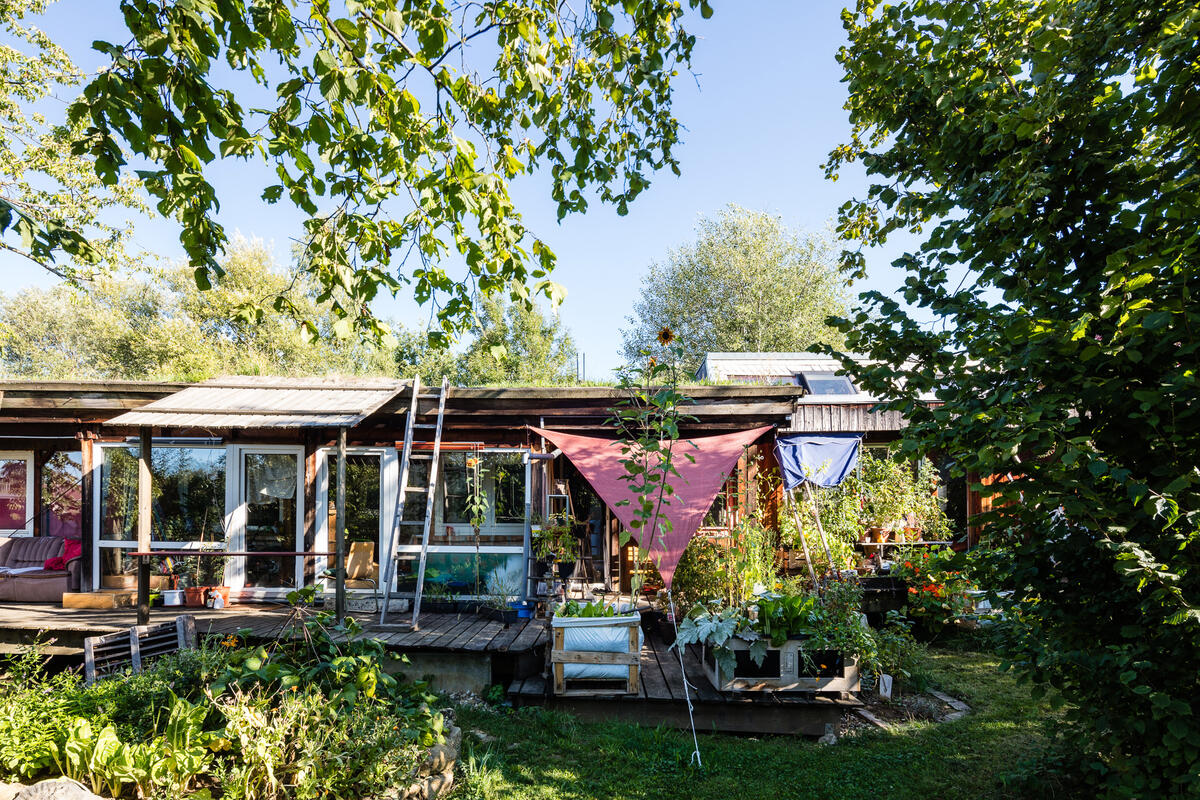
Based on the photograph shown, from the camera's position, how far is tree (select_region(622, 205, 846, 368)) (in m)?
20.0

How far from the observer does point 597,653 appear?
4.56 m

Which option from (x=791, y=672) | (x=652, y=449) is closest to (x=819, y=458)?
(x=791, y=672)

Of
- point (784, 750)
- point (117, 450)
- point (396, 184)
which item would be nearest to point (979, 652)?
point (784, 750)

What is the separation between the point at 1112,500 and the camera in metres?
2.13

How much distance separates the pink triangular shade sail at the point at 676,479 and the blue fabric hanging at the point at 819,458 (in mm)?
2132

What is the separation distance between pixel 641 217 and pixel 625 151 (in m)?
0.41

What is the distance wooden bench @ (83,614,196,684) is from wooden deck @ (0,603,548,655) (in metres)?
0.24

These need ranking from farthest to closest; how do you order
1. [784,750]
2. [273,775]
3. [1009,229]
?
[784,750]
[273,775]
[1009,229]

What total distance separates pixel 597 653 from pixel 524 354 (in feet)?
65.1

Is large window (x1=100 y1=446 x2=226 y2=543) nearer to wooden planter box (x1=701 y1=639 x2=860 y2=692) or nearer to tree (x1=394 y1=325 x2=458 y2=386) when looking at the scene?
wooden planter box (x1=701 y1=639 x2=860 y2=692)

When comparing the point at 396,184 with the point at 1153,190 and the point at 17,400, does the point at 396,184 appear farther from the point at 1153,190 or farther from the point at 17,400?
the point at 17,400

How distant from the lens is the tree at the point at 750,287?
65.6 feet

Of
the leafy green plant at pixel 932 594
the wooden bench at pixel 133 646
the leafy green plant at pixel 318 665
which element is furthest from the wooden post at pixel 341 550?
the leafy green plant at pixel 932 594

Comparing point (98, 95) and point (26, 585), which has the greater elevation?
point (98, 95)
